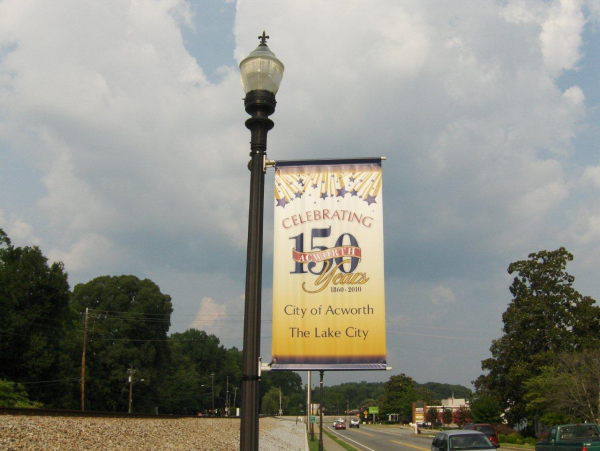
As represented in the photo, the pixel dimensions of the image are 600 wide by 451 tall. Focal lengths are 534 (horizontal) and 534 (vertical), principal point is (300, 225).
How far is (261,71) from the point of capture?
213 inches

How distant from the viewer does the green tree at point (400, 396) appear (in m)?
115

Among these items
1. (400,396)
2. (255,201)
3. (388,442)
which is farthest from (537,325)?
(400,396)

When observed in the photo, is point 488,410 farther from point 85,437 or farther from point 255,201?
point 255,201

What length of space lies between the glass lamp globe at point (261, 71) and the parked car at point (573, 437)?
51.1 feet

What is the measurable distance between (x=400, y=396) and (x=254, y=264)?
124 m

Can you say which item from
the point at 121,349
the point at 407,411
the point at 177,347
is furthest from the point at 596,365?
the point at 177,347

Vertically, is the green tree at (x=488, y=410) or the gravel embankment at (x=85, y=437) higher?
the gravel embankment at (x=85, y=437)

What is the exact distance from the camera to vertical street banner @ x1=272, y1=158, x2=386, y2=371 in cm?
556

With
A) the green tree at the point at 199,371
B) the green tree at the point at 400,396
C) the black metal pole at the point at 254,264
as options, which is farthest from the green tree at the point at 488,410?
the green tree at the point at 199,371

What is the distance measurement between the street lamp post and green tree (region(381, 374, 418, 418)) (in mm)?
117393

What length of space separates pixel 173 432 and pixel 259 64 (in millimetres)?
19583

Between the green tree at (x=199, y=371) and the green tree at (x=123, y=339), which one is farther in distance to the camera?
the green tree at (x=199, y=371)

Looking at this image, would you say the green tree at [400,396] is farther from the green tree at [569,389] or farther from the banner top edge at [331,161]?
the banner top edge at [331,161]

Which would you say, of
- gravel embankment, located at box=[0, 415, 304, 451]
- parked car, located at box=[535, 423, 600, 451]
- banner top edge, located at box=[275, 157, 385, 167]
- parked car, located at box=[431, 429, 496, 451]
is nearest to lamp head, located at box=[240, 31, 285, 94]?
banner top edge, located at box=[275, 157, 385, 167]
